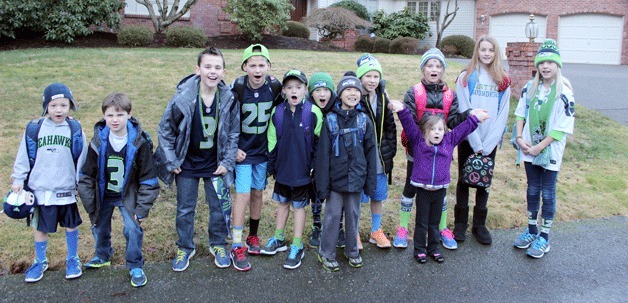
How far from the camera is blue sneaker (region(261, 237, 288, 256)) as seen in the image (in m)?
4.12

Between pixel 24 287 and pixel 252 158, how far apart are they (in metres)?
1.80

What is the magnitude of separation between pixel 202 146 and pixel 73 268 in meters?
1.25

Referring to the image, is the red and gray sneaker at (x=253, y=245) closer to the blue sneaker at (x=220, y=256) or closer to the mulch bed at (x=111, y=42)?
the blue sneaker at (x=220, y=256)

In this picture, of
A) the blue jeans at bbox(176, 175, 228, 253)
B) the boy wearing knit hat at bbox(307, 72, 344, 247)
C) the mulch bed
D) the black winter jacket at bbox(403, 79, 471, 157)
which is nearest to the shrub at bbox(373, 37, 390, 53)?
the mulch bed

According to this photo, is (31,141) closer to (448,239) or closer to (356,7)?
(448,239)

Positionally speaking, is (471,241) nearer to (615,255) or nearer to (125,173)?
(615,255)

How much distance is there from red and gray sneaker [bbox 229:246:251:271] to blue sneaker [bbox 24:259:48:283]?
133cm

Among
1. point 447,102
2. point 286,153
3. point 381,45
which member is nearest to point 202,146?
point 286,153

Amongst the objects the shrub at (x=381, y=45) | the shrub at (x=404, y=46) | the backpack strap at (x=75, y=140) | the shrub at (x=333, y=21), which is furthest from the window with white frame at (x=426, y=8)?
the backpack strap at (x=75, y=140)

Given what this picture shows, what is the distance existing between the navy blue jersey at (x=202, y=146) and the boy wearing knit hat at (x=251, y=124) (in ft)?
0.66

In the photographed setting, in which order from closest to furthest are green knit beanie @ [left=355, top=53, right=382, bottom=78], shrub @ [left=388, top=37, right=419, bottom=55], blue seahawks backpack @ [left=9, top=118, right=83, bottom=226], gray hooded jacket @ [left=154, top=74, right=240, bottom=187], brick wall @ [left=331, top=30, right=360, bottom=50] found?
blue seahawks backpack @ [left=9, top=118, right=83, bottom=226] < gray hooded jacket @ [left=154, top=74, right=240, bottom=187] < green knit beanie @ [left=355, top=53, right=382, bottom=78] < shrub @ [left=388, top=37, right=419, bottom=55] < brick wall @ [left=331, top=30, right=360, bottom=50]

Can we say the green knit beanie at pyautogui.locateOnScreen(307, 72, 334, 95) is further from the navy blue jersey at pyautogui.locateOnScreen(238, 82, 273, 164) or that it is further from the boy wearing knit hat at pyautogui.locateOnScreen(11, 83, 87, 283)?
the boy wearing knit hat at pyautogui.locateOnScreen(11, 83, 87, 283)

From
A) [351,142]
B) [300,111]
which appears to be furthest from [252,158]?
[351,142]

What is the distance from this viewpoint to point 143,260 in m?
3.95
